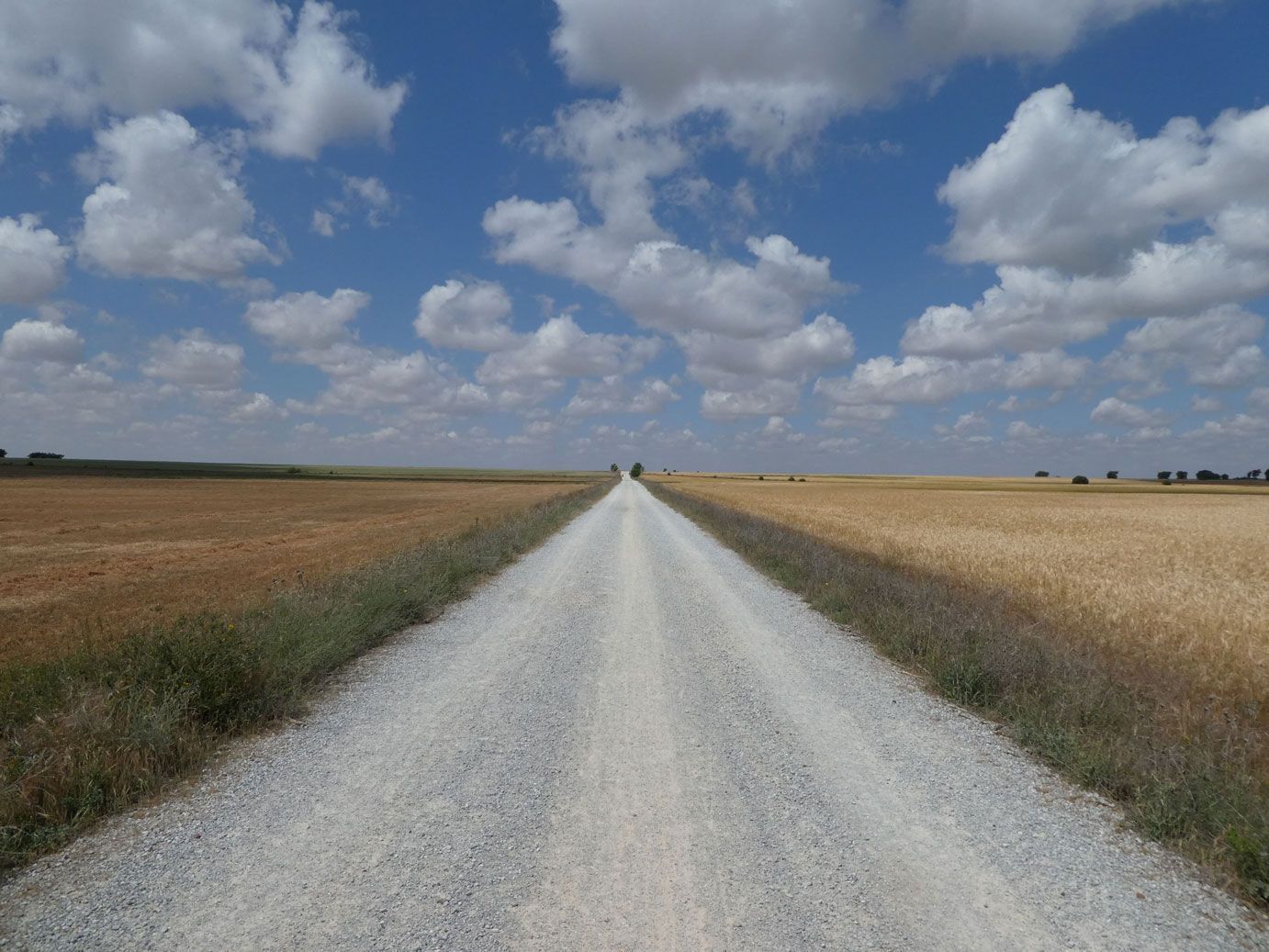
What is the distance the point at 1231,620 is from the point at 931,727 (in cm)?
773

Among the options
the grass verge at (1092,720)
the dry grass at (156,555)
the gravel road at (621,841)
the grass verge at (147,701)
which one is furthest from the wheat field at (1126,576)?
the dry grass at (156,555)

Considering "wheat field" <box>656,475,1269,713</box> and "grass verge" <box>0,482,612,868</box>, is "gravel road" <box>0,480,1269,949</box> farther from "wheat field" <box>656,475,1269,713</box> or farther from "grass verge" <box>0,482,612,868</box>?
"wheat field" <box>656,475,1269,713</box>

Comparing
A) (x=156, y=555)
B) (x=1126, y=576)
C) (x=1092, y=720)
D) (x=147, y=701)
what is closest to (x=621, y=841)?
(x=147, y=701)

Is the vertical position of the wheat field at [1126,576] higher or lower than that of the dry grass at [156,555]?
higher

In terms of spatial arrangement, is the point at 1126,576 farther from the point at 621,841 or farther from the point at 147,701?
the point at 147,701

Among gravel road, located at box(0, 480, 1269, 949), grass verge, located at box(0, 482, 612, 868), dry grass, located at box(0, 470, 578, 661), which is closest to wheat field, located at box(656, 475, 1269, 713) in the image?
gravel road, located at box(0, 480, 1269, 949)

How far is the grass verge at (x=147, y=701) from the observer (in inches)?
165

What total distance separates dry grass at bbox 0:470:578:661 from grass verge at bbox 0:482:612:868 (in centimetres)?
157

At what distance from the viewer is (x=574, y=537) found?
23297 millimetres

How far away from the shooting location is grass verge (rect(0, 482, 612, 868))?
13.8 ft

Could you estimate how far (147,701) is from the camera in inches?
212

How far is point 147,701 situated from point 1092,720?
8200 mm

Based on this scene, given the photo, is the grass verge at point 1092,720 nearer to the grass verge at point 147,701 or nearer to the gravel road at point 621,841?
the gravel road at point 621,841

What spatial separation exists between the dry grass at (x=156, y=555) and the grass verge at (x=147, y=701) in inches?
62.0
